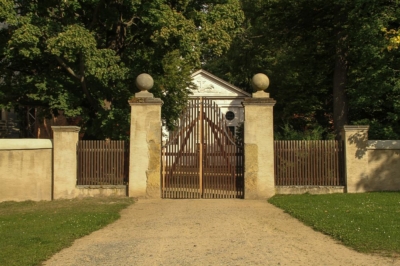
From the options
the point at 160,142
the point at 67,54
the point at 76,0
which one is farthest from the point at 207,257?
the point at 76,0

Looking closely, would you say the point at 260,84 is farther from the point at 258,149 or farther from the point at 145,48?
the point at 145,48

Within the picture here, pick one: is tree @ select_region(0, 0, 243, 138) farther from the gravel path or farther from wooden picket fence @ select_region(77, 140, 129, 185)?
the gravel path

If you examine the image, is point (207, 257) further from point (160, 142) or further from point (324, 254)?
point (160, 142)

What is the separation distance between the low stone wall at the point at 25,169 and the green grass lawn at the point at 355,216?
635 cm

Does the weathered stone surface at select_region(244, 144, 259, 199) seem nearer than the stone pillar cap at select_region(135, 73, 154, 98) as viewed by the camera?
Yes

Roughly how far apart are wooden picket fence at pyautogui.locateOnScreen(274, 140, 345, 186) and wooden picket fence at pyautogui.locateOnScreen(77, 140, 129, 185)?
4401 millimetres

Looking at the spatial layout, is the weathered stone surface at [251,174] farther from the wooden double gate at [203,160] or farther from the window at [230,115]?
the window at [230,115]

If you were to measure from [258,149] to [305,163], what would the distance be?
1.46 m

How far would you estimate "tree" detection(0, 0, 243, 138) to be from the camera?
1521 centimetres

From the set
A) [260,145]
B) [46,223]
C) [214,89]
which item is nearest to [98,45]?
[260,145]

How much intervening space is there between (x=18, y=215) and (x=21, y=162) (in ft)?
8.97

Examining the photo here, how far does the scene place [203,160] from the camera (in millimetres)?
14195

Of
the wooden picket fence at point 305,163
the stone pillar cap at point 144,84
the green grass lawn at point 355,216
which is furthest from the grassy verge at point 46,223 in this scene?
the wooden picket fence at point 305,163

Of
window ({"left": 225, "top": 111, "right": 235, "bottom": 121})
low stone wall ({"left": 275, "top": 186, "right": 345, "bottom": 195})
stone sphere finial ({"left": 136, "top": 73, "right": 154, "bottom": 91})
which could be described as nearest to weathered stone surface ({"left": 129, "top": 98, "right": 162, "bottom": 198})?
stone sphere finial ({"left": 136, "top": 73, "right": 154, "bottom": 91})
